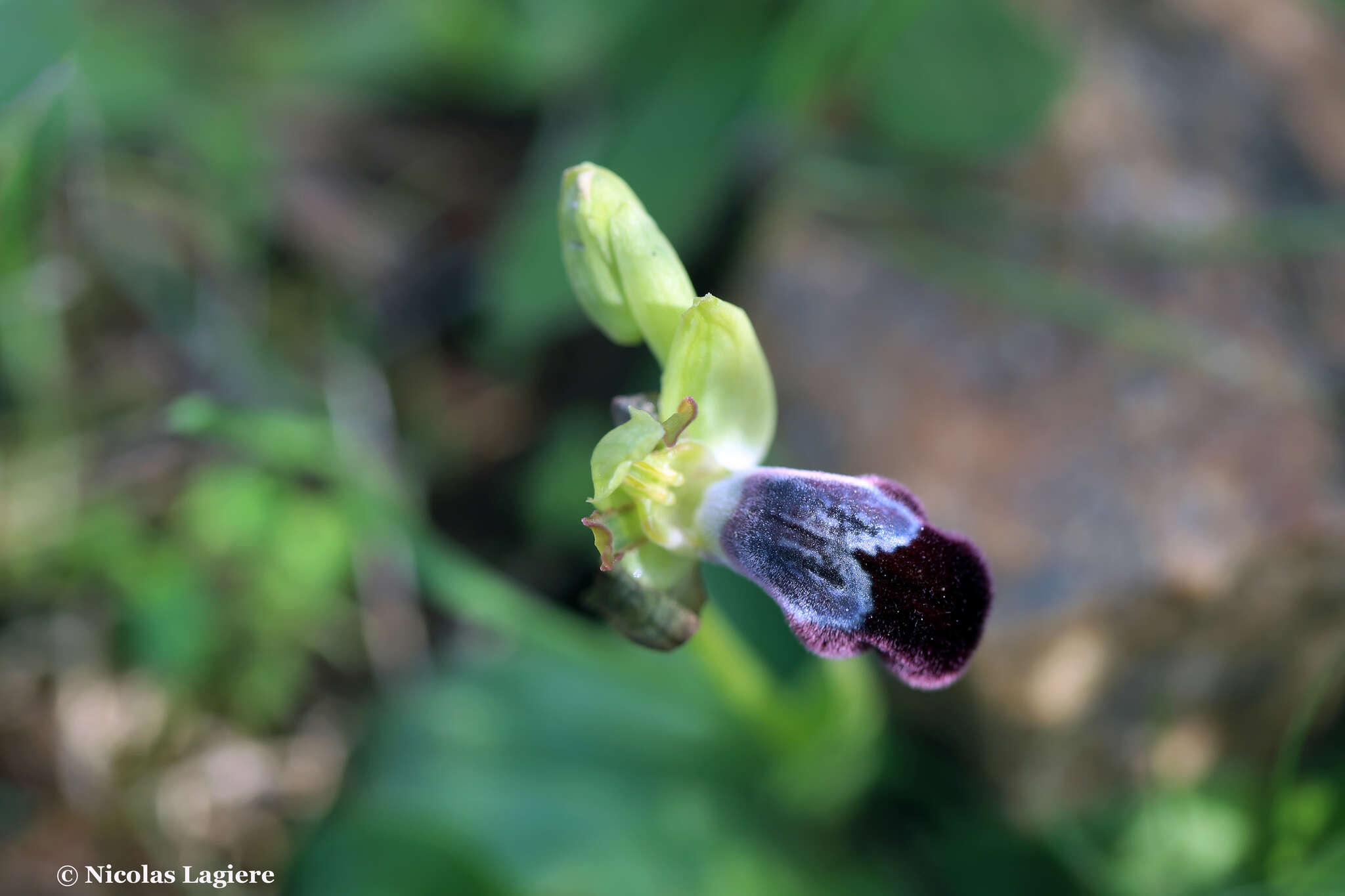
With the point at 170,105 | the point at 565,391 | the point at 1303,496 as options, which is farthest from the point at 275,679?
the point at 1303,496

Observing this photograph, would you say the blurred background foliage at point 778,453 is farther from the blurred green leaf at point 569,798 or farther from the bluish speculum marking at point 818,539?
the bluish speculum marking at point 818,539

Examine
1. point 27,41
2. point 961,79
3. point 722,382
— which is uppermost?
point 961,79

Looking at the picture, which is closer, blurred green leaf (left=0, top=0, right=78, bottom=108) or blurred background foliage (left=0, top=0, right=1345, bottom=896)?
blurred green leaf (left=0, top=0, right=78, bottom=108)

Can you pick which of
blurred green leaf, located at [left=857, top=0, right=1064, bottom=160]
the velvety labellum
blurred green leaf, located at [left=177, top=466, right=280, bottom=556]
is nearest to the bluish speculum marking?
the velvety labellum

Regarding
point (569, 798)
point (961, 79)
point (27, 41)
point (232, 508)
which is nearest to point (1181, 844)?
point (569, 798)

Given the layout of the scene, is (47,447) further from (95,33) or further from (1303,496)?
(1303,496)

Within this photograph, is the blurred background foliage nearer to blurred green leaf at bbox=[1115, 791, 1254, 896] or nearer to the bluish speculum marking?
blurred green leaf at bbox=[1115, 791, 1254, 896]

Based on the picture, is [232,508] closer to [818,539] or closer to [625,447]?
[625,447]
